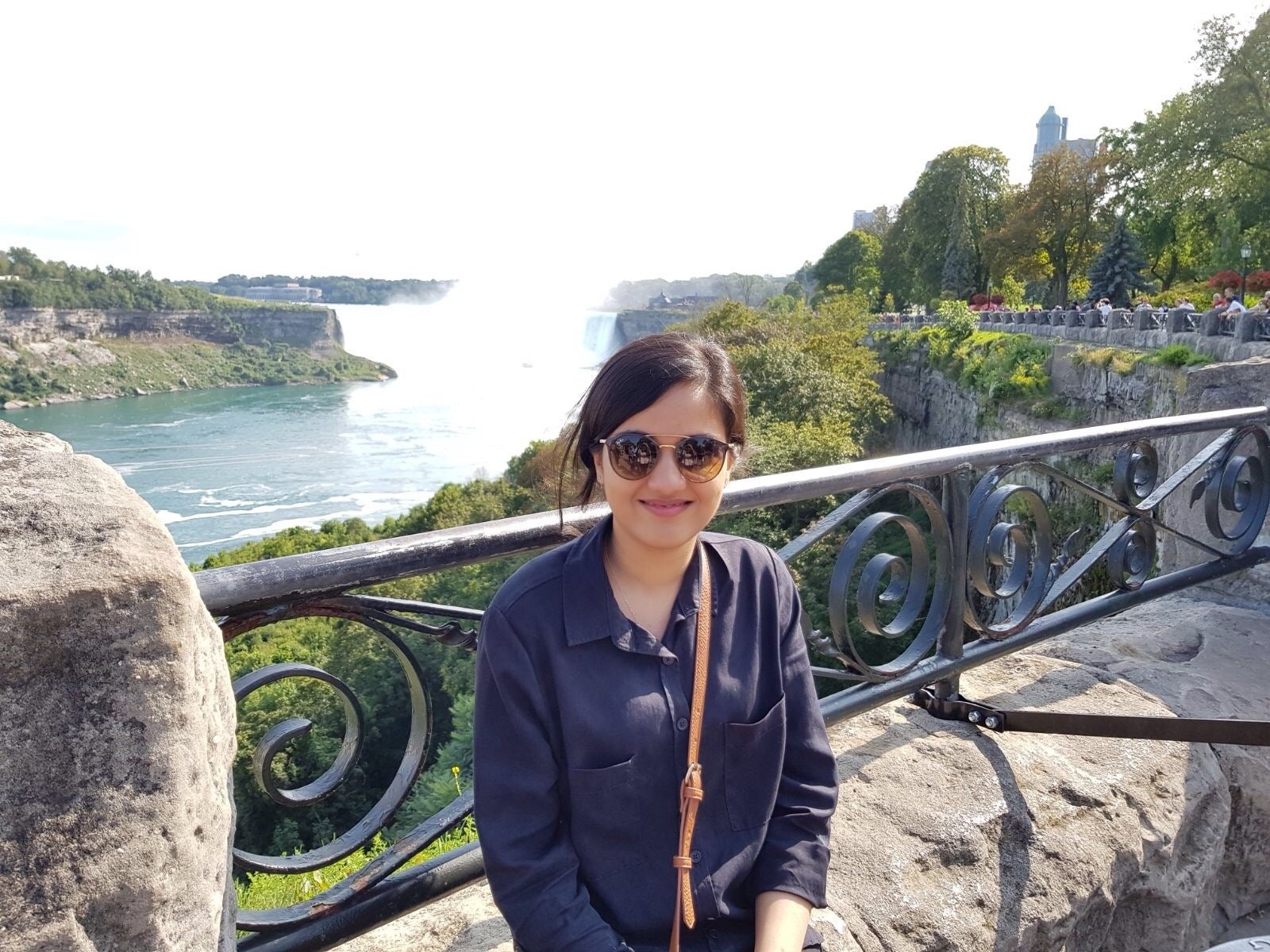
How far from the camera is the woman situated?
3.80 ft

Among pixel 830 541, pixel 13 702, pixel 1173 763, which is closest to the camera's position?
pixel 13 702

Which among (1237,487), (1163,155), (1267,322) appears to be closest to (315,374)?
(1163,155)

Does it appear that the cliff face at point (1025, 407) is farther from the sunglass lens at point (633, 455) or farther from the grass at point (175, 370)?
the grass at point (175, 370)

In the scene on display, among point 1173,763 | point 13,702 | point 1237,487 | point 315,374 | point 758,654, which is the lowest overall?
point 315,374

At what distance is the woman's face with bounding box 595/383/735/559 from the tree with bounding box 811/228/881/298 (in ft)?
181

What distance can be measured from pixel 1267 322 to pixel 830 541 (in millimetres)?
8233

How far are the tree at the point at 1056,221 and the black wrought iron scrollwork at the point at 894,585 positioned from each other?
3576 centimetres

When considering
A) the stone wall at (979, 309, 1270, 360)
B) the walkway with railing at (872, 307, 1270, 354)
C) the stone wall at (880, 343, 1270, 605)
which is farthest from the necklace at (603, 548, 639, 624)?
the walkway with railing at (872, 307, 1270, 354)

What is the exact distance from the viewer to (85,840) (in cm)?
86

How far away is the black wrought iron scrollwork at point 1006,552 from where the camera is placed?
7.23 ft

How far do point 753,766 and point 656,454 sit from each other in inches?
17.5

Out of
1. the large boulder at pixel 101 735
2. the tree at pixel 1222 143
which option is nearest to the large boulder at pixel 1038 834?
the large boulder at pixel 101 735

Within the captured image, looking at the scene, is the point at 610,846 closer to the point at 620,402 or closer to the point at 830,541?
the point at 620,402

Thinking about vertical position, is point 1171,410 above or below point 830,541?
above
